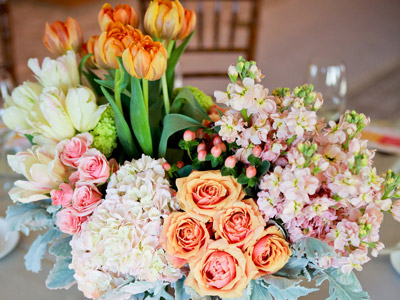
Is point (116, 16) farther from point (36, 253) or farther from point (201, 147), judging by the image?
point (36, 253)

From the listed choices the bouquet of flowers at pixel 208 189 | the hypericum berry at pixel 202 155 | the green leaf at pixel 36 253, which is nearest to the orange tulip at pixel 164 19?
the bouquet of flowers at pixel 208 189

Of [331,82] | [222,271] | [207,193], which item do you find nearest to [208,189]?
[207,193]

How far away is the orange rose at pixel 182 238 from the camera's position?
1.95 feet

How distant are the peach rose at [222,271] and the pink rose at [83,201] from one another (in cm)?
18

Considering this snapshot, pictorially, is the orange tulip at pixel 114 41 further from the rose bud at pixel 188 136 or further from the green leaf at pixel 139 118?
the rose bud at pixel 188 136

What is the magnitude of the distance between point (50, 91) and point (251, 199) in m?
0.38

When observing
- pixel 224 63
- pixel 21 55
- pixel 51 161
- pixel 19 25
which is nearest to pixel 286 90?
pixel 51 161

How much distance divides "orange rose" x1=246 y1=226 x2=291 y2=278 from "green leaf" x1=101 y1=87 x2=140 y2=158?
280 millimetres

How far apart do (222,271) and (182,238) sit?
0.07m

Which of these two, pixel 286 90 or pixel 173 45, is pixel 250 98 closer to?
pixel 286 90

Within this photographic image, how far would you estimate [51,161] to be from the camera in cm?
68

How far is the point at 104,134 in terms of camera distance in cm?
72

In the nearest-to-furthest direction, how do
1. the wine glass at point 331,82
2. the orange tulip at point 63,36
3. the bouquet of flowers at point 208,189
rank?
the bouquet of flowers at point 208,189 → the orange tulip at point 63,36 → the wine glass at point 331,82

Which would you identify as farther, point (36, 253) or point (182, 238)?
point (36, 253)
